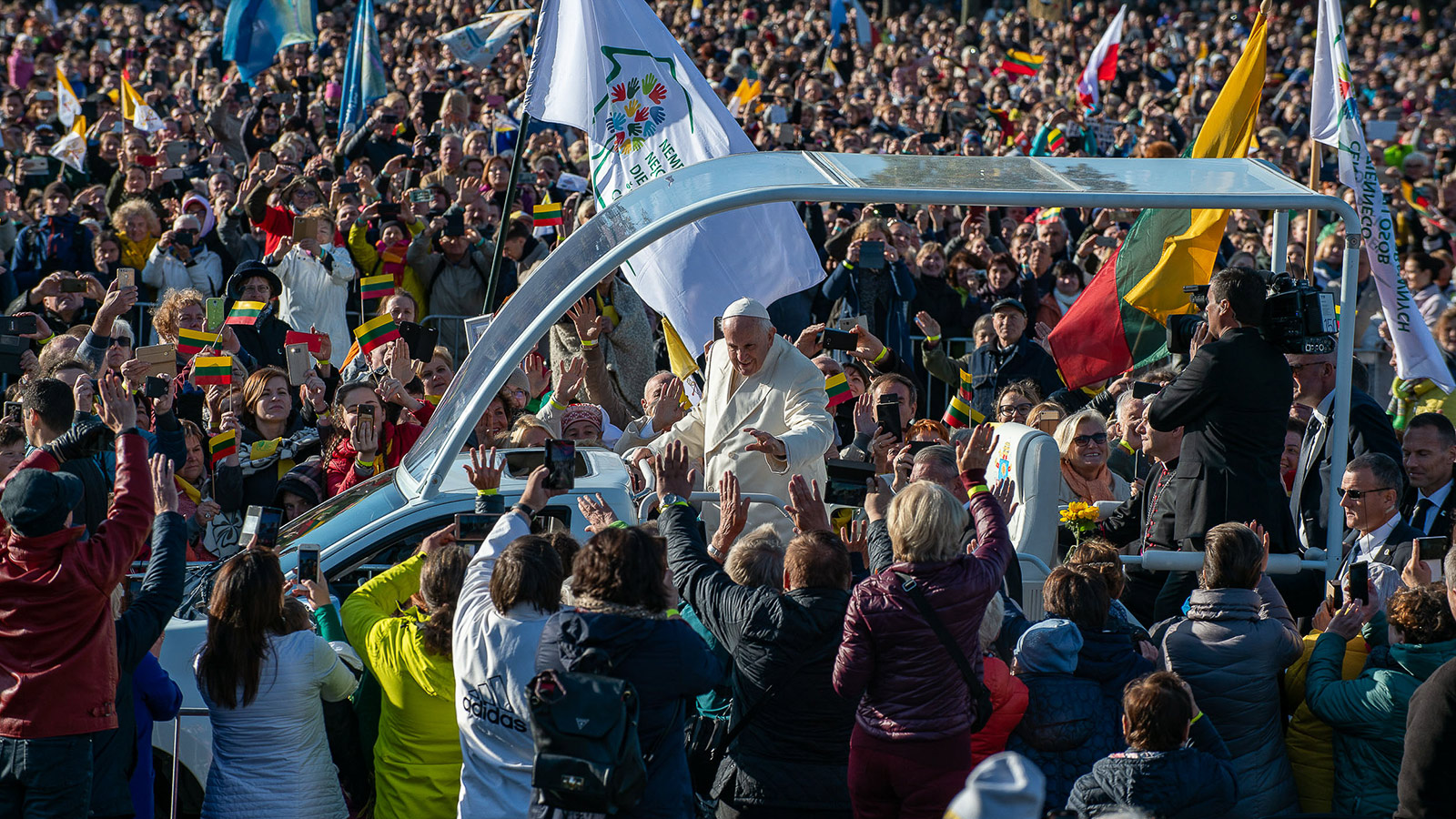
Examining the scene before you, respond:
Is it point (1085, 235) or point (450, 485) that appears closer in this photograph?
point (450, 485)

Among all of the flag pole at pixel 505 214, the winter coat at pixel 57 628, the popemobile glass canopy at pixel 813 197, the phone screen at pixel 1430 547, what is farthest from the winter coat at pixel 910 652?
the flag pole at pixel 505 214

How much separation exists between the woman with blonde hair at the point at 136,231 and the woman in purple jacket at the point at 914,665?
30.4 ft

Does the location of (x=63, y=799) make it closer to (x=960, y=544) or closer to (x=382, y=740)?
(x=382, y=740)

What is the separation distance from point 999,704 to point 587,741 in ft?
4.90

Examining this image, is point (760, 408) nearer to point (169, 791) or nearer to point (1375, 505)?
point (1375, 505)

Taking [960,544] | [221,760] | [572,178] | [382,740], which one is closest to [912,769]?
[960,544]

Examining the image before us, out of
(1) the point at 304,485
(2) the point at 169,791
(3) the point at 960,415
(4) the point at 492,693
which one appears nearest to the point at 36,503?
(4) the point at 492,693

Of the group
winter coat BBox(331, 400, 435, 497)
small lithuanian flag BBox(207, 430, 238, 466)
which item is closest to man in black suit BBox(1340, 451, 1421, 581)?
winter coat BBox(331, 400, 435, 497)

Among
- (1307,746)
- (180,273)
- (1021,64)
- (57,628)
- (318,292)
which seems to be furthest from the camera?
(1021,64)

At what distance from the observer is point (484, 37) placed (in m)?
15.2

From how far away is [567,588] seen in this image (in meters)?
4.40

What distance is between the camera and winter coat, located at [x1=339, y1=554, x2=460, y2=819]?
16.2ft

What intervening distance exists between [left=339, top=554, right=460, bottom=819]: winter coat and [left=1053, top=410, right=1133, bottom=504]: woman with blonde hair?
127 inches

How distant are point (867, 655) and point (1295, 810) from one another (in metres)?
1.87
